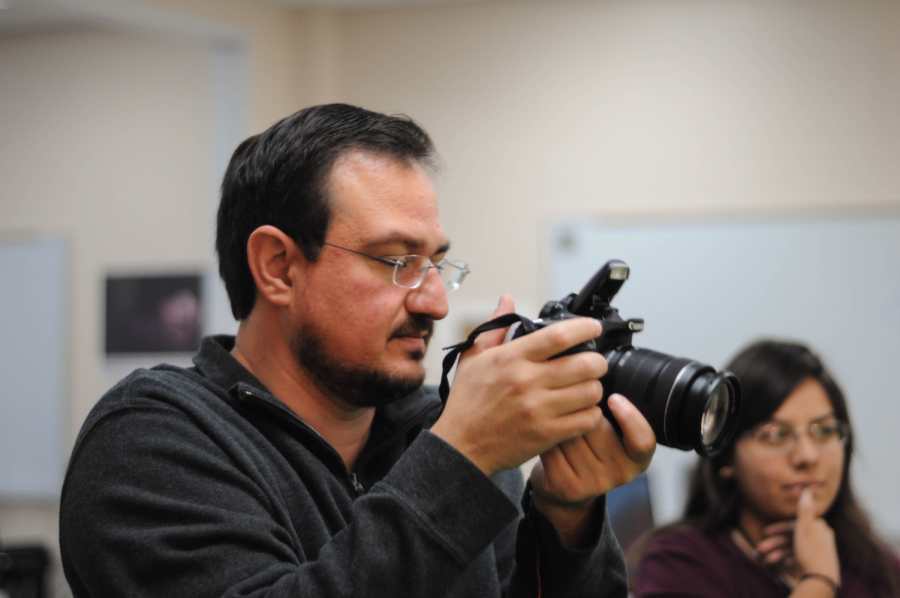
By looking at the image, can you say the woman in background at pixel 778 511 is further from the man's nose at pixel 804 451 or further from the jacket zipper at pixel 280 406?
the jacket zipper at pixel 280 406

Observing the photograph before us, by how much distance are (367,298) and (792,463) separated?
1.05 m

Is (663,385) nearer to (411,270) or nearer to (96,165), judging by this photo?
(411,270)

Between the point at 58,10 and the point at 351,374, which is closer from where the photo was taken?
the point at 351,374

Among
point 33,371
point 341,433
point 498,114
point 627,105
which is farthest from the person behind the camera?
point 33,371

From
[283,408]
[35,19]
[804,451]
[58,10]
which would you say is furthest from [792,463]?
[35,19]

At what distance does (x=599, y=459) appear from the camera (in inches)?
36.2

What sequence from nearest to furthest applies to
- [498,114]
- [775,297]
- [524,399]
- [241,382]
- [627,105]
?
1. [524,399]
2. [241,382]
3. [775,297]
4. [627,105]
5. [498,114]

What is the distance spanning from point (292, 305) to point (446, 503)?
432 millimetres

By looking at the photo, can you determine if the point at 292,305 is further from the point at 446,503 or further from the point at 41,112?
the point at 41,112

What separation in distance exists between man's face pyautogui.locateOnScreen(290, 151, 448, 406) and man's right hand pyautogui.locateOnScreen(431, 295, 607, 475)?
217 millimetres

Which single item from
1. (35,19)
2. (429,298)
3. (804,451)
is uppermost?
(35,19)

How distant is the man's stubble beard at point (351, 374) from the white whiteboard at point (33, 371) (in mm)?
2715

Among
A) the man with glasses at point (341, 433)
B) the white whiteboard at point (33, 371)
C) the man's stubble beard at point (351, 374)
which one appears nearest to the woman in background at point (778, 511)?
the man with glasses at point (341, 433)

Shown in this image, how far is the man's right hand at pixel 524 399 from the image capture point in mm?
815
